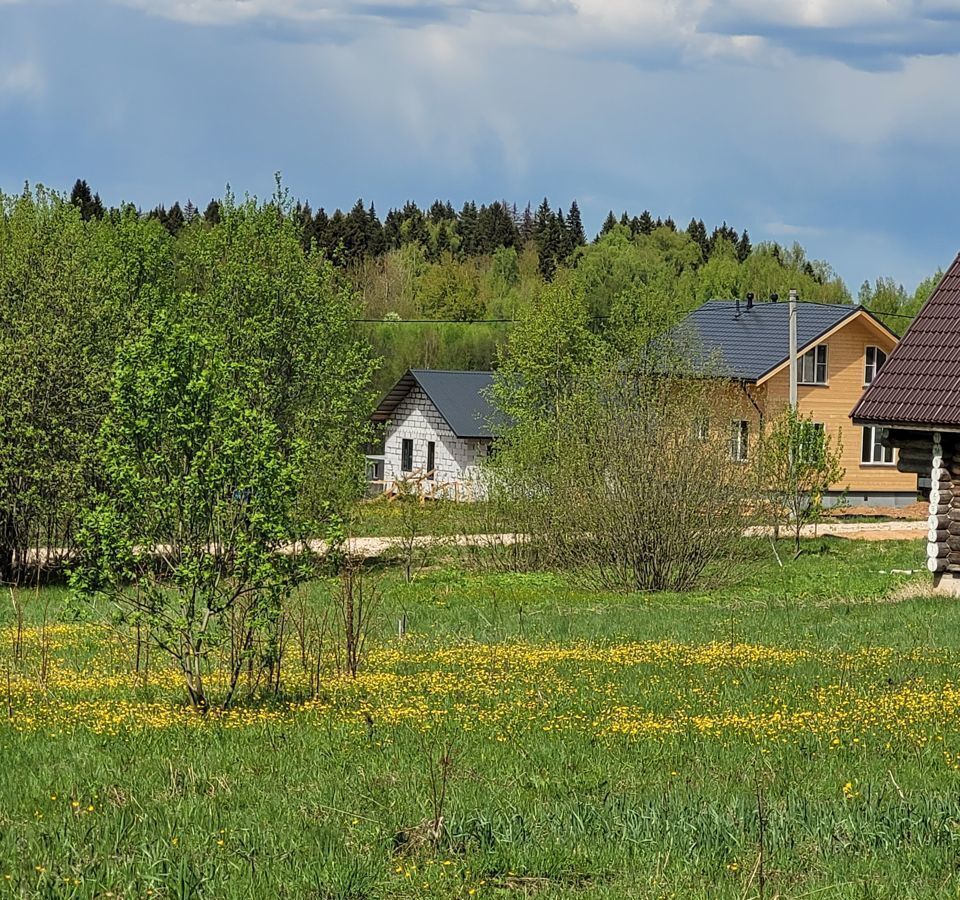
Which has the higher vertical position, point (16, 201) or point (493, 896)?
point (16, 201)

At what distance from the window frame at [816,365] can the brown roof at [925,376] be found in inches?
969

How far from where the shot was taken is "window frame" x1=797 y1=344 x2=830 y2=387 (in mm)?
48312

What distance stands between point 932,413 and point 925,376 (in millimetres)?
929

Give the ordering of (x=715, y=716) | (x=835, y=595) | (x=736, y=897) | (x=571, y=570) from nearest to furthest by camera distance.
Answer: (x=736, y=897)
(x=715, y=716)
(x=835, y=595)
(x=571, y=570)

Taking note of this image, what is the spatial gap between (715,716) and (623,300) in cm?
4415

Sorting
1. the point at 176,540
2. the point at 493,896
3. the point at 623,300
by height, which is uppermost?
the point at 623,300

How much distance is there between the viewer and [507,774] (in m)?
8.84

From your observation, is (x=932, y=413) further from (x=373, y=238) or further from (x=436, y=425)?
(x=373, y=238)

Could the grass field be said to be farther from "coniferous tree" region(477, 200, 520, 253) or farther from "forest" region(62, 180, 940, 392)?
"coniferous tree" region(477, 200, 520, 253)

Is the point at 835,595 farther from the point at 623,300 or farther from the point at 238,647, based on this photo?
the point at 623,300

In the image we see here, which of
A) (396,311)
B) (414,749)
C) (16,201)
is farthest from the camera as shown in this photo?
(396,311)

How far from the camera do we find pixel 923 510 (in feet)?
156

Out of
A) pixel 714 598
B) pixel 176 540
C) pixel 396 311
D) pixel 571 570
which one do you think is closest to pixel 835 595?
pixel 714 598

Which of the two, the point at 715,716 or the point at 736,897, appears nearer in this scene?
the point at 736,897
